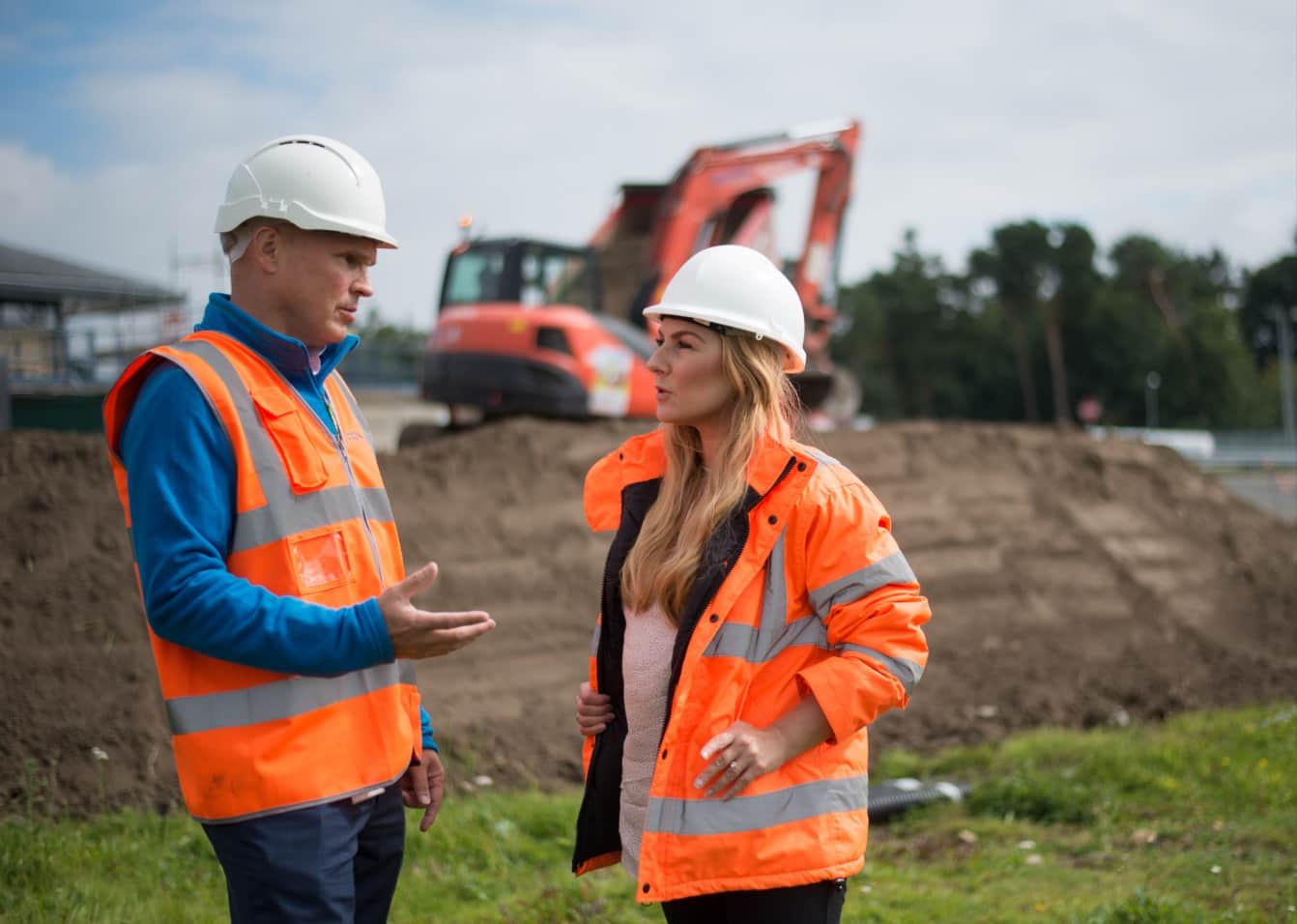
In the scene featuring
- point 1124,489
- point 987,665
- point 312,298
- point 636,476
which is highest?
point 312,298

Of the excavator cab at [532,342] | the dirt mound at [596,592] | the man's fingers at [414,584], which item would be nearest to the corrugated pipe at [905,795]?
the dirt mound at [596,592]

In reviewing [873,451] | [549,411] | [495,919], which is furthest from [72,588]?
[873,451]

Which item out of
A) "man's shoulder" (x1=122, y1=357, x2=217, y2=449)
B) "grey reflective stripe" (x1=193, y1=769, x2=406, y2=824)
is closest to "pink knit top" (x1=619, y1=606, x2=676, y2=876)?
"grey reflective stripe" (x1=193, y1=769, x2=406, y2=824)

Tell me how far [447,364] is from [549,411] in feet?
4.63

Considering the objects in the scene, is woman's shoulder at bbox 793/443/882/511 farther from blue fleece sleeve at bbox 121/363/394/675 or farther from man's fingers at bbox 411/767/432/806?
man's fingers at bbox 411/767/432/806

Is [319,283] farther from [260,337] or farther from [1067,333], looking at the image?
[1067,333]

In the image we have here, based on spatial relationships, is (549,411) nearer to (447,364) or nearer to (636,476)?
(447,364)

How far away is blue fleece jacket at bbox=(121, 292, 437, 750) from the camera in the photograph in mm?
2059

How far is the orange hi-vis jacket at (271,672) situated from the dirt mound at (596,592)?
242 centimetres

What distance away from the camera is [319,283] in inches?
93.7

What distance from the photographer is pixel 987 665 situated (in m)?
9.20

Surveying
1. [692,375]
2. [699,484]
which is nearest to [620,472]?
[699,484]

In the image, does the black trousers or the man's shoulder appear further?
the black trousers

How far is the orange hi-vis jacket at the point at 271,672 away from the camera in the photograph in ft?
7.02
